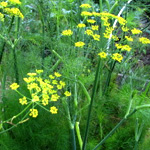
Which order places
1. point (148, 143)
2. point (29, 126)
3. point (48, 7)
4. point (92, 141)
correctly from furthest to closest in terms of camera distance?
point (48, 7) → point (148, 143) → point (92, 141) → point (29, 126)

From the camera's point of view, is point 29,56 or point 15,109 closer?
point 15,109

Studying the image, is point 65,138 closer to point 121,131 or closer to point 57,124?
point 57,124

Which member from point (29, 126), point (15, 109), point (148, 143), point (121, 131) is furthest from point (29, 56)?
point (148, 143)

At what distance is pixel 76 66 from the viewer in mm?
1444

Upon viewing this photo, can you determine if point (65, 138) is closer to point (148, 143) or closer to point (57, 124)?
point (57, 124)

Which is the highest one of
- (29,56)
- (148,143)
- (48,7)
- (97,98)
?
(48,7)

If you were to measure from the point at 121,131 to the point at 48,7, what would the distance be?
3.68 feet

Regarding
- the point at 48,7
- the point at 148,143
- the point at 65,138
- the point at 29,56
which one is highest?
the point at 48,7

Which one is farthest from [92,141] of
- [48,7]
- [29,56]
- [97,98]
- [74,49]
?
[48,7]

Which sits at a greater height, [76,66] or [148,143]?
[76,66]

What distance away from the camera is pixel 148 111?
1.38 m

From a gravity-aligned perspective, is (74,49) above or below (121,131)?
above

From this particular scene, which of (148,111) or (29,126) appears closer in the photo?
(148,111)

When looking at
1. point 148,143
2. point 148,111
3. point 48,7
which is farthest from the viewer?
point 48,7
